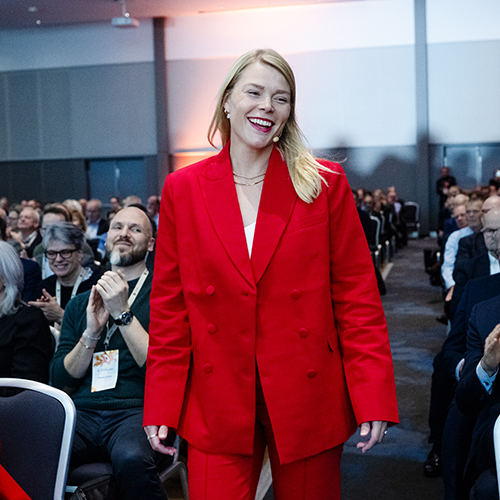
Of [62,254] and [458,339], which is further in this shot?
[62,254]

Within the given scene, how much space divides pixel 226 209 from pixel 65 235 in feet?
7.57

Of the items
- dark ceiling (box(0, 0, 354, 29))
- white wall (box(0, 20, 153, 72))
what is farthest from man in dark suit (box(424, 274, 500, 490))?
white wall (box(0, 20, 153, 72))

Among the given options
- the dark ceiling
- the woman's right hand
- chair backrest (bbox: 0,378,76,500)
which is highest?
the dark ceiling

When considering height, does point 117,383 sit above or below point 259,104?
below

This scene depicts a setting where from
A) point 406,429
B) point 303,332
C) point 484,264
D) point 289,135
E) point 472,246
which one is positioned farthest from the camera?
point 472,246

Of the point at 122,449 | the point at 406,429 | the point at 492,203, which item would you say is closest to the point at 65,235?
the point at 122,449

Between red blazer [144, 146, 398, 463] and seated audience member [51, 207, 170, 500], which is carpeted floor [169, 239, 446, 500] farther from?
red blazer [144, 146, 398, 463]

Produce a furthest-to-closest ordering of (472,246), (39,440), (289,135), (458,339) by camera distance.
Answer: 1. (472,246)
2. (458,339)
3. (39,440)
4. (289,135)

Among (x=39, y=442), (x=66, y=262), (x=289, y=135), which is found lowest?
(x=39, y=442)

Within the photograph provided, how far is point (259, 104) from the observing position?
1.46 m

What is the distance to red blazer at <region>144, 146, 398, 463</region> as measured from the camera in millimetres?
1430

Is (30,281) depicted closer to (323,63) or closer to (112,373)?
(112,373)

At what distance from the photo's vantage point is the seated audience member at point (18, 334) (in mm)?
2461

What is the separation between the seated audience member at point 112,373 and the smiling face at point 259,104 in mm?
922
